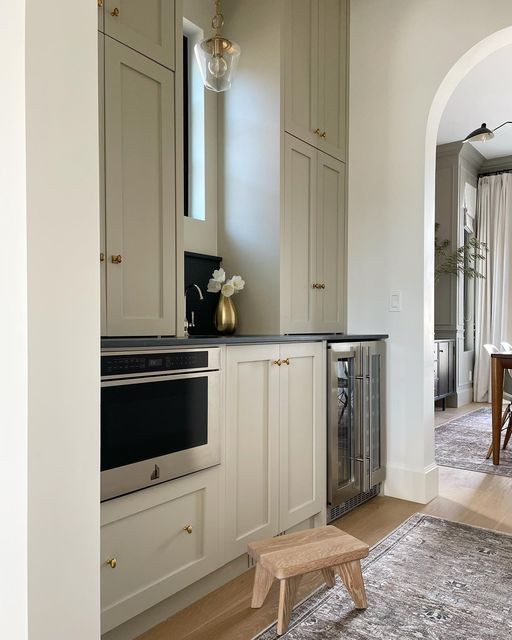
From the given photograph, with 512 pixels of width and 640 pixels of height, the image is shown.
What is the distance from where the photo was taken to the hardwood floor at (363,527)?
5.68 ft

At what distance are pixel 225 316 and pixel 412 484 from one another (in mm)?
1442

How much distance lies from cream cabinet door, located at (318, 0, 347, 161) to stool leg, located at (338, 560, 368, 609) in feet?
7.05

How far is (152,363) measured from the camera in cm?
169

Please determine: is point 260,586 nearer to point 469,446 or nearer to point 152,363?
point 152,363

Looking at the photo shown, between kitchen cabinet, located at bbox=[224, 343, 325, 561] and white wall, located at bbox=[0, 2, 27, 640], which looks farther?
kitchen cabinet, located at bbox=[224, 343, 325, 561]

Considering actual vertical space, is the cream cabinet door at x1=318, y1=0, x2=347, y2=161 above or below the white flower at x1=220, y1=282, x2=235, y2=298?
above

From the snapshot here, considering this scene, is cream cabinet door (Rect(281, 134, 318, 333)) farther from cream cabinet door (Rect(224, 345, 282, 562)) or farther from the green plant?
the green plant

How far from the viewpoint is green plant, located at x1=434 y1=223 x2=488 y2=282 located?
20.0 feet

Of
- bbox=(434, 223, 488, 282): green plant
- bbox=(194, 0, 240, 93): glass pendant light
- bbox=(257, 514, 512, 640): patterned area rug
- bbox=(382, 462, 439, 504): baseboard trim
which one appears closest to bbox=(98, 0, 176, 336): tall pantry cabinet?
bbox=(194, 0, 240, 93): glass pendant light

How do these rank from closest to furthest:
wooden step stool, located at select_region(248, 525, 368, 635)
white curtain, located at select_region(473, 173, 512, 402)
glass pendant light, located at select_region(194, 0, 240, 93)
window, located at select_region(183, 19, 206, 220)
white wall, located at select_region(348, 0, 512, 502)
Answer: wooden step stool, located at select_region(248, 525, 368, 635) → glass pendant light, located at select_region(194, 0, 240, 93) → window, located at select_region(183, 19, 206, 220) → white wall, located at select_region(348, 0, 512, 502) → white curtain, located at select_region(473, 173, 512, 402)

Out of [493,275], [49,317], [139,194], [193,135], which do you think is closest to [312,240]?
[193,135]

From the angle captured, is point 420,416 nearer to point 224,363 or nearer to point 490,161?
point 224,363

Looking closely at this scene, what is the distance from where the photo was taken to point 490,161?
6.75 metres

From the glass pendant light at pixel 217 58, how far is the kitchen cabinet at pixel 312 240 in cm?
58
